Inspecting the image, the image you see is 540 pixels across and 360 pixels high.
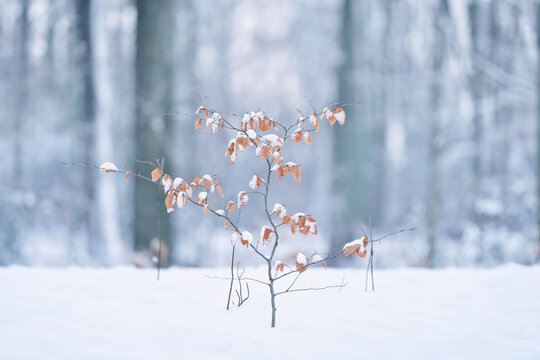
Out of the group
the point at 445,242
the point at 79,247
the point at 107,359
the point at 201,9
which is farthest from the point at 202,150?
the point at 107,359

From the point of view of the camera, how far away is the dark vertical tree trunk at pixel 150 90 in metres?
6.34

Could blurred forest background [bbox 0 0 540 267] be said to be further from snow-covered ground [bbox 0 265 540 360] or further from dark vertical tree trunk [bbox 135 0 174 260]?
snow-covered ground [bbox 0 265 540 360]

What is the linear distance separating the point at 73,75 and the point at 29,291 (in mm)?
7769

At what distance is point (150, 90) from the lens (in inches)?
251

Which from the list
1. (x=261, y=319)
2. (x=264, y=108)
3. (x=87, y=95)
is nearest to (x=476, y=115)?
(x=264, y=108)

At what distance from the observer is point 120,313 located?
3438 millimetres

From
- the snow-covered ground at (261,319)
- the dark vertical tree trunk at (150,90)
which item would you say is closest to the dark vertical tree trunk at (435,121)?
the snow-covered ground at (261,319)

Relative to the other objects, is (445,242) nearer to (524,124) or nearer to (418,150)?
(524,124)

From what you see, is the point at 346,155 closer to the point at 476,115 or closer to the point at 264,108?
the point at 476,115

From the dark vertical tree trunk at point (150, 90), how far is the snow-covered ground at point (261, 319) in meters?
1.75

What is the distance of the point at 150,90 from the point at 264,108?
9578 mm

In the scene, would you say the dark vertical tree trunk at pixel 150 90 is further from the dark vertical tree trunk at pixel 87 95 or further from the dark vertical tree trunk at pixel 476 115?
the dark vertical tree trunk at pixel 476 115

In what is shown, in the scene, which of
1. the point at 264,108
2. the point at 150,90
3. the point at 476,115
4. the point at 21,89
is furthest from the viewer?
the point at 264,108

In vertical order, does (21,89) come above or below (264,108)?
below
